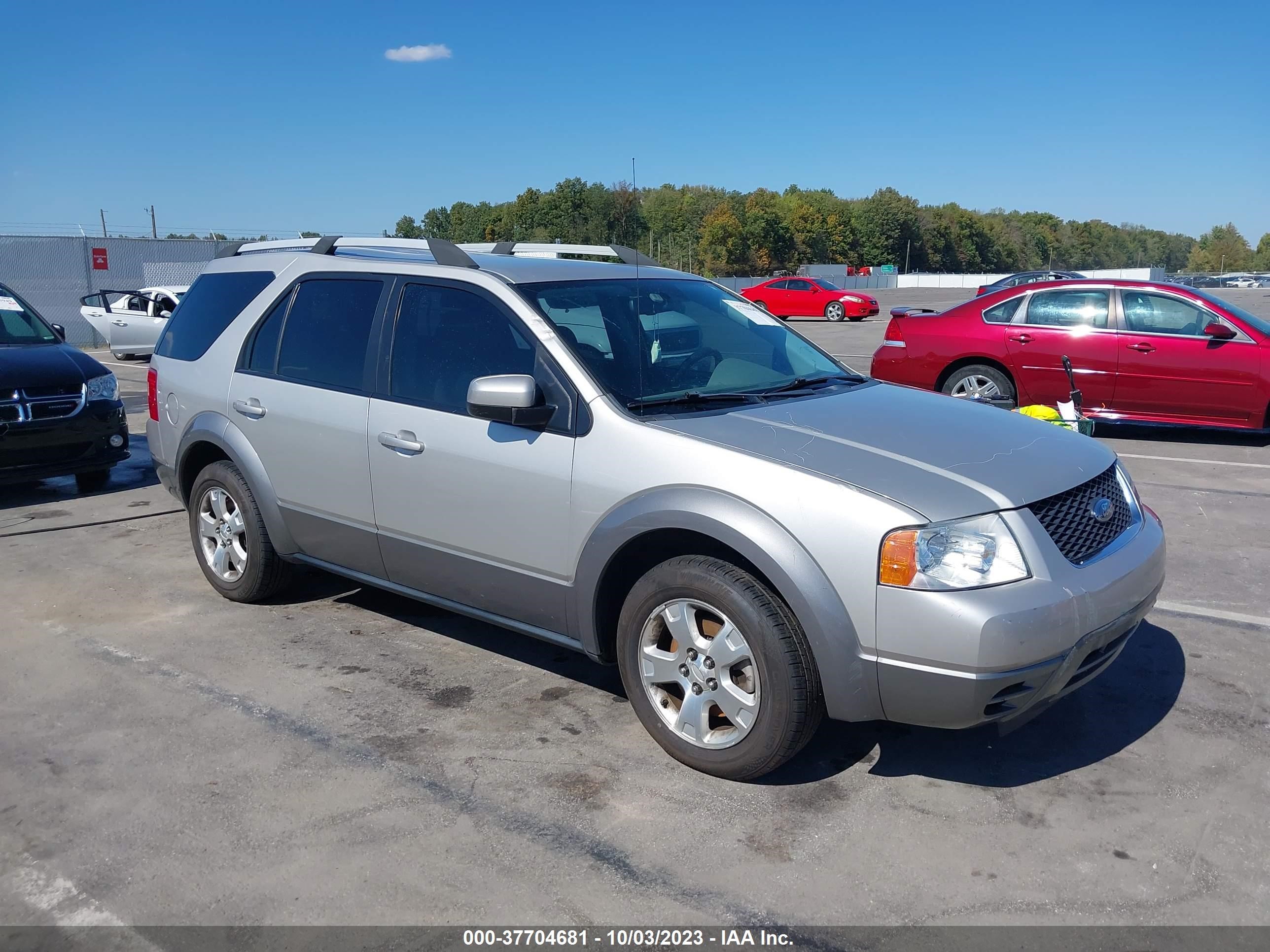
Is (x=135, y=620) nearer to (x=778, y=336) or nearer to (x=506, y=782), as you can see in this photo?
(x=506, y=782)

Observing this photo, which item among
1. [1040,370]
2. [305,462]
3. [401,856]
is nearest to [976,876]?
[401,856]

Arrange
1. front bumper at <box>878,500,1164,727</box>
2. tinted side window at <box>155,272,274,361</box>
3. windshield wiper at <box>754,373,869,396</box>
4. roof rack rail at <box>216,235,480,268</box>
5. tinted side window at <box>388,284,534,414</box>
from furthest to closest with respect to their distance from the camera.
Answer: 1. tinted side window at <box>155,272,274,361</box>
2. roof rack rail at <box>216,235,480,268</box>
3. windshield wiper at <box>754,373,869,396</box>
4. tinted side window at <box>388,284,534,414</box>
5. front bumper at <box>878,500,1164,727</box>

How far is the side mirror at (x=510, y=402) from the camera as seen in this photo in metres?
3.83

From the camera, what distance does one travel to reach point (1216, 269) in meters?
177

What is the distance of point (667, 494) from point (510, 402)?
69cm

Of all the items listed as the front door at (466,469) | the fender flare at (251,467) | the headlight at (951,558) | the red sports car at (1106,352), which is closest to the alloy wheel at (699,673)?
the front door at (466,469)

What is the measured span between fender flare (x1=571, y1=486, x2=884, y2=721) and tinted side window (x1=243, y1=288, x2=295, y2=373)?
2.52 meters

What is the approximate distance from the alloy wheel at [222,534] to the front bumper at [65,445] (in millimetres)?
3125

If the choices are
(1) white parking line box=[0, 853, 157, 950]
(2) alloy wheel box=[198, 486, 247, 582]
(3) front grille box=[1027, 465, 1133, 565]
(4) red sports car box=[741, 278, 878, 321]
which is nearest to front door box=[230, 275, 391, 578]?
(2) alloy wheel box=[198, 486, 247, 582]

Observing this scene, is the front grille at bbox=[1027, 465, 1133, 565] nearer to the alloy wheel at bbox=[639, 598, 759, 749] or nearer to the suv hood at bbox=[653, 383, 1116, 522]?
the suv hood at bbox=[653, 383, 1116, 522]

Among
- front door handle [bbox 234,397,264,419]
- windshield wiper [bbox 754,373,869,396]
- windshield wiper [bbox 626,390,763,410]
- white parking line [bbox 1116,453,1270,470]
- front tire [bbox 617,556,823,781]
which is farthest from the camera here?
white parking line [bbox 1116,453,1270,470]

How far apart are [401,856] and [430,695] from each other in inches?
49.8

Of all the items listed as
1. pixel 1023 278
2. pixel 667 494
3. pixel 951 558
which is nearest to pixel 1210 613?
pixel 951 558

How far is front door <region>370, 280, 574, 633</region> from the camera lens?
3990 millimetres
